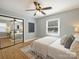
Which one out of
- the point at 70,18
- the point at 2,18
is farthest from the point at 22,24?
the point at 70,18

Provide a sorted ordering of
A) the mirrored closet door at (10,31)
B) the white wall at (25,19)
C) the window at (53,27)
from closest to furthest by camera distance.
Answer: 1. the mirrored closet door at (10,31)
2. the white wall at (25,19)
3. the window at (53,27)

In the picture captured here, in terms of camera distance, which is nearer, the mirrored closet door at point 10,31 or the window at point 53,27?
the mirrored closet door at point 10,31

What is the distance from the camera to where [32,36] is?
22.8 feet

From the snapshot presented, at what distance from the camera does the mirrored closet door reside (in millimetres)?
4269

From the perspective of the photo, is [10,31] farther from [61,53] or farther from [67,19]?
[67,19]

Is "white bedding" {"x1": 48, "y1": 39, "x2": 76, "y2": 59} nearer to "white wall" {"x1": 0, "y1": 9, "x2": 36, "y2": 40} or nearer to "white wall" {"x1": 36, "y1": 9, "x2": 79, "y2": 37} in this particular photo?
"white wall" {"x1": 36, "y1": 9, "x2": 79, "y2": 37}

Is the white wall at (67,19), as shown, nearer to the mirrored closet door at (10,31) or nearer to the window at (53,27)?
the window at (53,27)

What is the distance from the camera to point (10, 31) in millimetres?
4707

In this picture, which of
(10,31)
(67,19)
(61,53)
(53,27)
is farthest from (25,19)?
(61,53)

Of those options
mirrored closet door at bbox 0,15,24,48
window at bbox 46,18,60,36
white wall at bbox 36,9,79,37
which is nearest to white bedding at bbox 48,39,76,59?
white wall at bbox 36,9,79,37

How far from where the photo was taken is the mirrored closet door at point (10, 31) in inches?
168

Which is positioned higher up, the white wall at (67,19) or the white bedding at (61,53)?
the white wall at (67,19)

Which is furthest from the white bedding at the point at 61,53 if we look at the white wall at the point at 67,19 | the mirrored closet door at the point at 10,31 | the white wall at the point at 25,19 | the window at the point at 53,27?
the white wall at the point at 25,19

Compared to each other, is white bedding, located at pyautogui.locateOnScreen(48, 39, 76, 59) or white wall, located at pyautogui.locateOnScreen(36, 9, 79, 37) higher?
white wall, located at pyautogui.locateOnScreen(36, 9, 79, 37)
